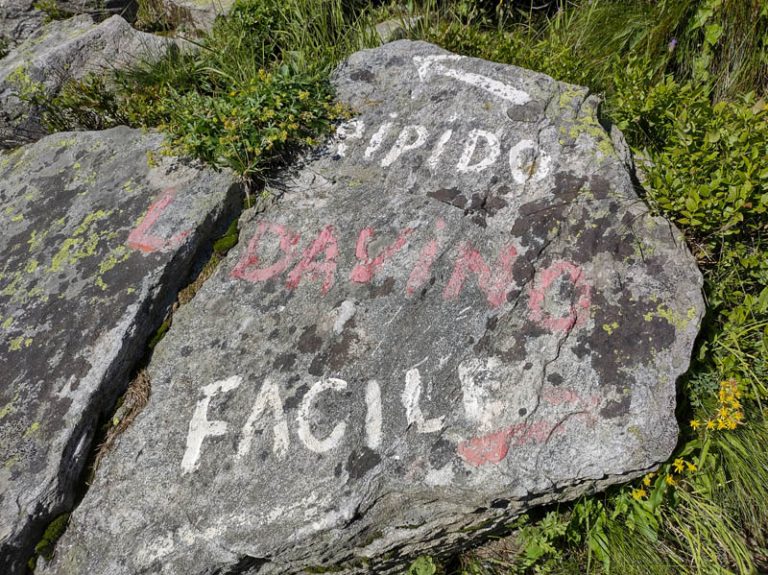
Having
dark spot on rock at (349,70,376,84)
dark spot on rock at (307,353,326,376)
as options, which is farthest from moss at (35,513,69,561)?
dark spot on rock at (349,70,376,84)

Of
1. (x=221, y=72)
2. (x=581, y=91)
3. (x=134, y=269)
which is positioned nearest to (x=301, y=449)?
(x=134, y=269)

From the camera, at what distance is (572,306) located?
2.61 m

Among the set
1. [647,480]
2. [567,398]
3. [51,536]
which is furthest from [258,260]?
[647,480]

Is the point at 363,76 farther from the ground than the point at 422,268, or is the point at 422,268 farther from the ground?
the point at 363,76

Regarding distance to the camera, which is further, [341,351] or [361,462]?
[341,351]

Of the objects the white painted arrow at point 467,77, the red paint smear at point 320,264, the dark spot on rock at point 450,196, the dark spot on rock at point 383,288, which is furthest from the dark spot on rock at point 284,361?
the white painted arrow at point 467,77

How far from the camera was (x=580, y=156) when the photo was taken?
9.80ft

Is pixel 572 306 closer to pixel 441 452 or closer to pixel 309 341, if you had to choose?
pixel 441 452

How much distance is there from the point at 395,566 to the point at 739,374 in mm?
1917

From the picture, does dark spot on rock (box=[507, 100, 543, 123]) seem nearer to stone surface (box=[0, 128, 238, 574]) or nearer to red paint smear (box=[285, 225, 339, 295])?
red paint smear (box=[285, 225, 339, 295])

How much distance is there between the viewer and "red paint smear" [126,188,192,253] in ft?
10.6

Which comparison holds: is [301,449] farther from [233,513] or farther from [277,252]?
[277,252]

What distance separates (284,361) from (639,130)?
250cm

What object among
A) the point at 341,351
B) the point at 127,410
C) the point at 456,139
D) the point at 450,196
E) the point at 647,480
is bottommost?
the point at 647,480
